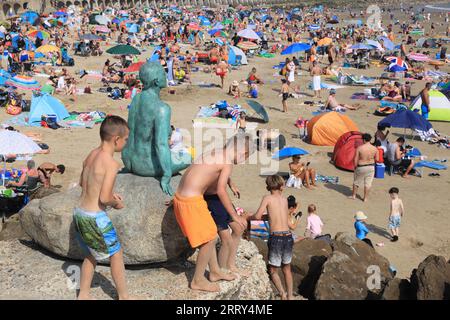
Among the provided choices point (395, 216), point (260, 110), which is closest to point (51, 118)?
point (260, 110)

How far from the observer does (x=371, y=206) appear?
33.8 ft

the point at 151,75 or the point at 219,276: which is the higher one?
the point at 151,75

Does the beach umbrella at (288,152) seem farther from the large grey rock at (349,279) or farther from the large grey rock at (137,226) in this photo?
the large grey rock at (137,226)

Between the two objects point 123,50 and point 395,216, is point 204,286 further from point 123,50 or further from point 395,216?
point 123,50

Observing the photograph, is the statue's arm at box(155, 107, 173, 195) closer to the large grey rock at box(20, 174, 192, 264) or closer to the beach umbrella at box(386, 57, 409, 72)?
the large grey rock at box(20, 174, 192, 264)

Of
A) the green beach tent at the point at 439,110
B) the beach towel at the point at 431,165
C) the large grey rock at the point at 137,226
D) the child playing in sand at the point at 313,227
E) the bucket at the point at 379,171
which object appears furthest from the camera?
the green beach tent at the point at 439,110

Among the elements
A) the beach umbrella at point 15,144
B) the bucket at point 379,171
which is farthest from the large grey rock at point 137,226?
the bucket at point 379,171

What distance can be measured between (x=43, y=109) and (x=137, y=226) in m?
11.6

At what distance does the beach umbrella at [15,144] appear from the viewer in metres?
8.91

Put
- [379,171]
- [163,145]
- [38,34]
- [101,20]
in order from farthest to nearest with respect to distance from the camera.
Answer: [101,20]
[38,34]
[379,171]
[163,145]

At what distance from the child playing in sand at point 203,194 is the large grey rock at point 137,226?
1.57 feet

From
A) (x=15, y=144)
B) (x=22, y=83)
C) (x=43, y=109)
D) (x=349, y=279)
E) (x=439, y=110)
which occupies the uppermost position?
(x=15, y=144)

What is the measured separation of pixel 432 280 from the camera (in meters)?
5.74

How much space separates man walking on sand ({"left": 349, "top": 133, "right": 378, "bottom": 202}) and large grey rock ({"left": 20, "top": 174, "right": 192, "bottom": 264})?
593 cm
